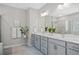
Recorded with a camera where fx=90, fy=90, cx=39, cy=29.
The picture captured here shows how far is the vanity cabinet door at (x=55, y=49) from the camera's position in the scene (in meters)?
1.50

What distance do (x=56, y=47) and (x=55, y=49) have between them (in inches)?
1.6

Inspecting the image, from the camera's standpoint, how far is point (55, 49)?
1581 millimetres

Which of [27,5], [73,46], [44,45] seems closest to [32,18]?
[27,5]

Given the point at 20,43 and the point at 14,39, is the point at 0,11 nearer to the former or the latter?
the point at 14,39

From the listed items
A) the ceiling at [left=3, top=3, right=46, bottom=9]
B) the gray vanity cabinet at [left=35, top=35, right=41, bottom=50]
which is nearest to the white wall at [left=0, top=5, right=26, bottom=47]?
the ceiling at [left=3, top=3, right=46, bottom=9]

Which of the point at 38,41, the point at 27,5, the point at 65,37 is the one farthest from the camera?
the point at 38,41

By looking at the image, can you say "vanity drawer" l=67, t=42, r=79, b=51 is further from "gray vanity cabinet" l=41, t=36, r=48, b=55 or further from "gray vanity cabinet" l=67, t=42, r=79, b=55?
"gray vanity cabinet" l=41, t=36, r=48, b=55

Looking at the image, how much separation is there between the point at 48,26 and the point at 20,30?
1.71ft

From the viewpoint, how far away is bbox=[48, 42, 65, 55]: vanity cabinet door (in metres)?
1.50

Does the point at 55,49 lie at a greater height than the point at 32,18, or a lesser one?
lesser

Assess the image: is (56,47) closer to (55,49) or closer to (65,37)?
(55,49)

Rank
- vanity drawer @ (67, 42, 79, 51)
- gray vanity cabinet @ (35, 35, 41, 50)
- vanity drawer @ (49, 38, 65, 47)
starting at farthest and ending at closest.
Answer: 1. gray vanity cabinet @ (35, 35, 41, 50)
2. vanity drawer @ (49, 38, 65, 47)
3. vanity drawer @ (67, 42, 79, 51)

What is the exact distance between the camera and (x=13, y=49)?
5.43ft

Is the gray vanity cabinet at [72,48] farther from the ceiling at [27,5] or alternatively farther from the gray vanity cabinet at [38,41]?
the ceiling at [27,5]
